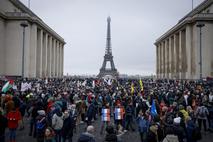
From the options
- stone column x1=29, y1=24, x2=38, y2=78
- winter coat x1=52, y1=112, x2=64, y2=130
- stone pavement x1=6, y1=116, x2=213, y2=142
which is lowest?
stone pavement x1=6, y1=116, x2=213, y2=142

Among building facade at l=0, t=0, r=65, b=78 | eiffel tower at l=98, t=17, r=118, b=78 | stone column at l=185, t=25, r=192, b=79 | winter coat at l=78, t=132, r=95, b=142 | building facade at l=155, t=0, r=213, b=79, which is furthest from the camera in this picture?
eiffel tower at l=98, t=17, r=118, b=78

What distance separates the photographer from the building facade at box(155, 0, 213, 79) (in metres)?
55.8

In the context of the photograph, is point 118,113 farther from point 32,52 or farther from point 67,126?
point 32,52

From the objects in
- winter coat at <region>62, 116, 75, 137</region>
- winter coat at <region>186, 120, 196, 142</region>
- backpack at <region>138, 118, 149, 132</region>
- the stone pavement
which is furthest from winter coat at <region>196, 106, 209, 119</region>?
winter coat at <region>62, 116, 75, 137</region>

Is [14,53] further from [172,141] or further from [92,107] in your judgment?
[172,141]

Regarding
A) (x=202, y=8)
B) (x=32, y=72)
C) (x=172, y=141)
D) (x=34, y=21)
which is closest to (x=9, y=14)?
(x=34, y=21)

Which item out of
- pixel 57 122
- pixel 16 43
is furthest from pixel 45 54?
pixel 57 122

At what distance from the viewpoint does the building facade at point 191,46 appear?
55.8 metres

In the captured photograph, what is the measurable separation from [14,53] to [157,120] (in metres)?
50.7

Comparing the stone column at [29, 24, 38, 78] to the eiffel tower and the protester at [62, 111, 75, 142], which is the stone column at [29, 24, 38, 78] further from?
the eiffel tower

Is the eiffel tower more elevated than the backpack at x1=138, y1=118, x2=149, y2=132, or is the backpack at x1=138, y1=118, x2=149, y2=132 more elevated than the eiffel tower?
the eiffel tower

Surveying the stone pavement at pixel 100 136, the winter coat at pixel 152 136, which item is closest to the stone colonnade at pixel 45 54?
the stone pavement at pixel 100 136

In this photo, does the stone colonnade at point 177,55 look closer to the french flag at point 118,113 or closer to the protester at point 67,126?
the french flag at point 118,113

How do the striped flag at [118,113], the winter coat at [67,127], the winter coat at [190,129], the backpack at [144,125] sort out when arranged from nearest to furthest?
1. the winter coat at [190,129]
2. the winter coat at [67,127]
3. the backpack at [144,125]
4. the striped flag at [118,113]
